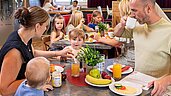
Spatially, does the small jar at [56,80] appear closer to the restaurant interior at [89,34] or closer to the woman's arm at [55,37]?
the restaurant interior at [89,34]

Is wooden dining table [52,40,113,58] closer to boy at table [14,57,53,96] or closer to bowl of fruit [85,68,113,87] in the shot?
bowl of fruit [85,68,113,87]

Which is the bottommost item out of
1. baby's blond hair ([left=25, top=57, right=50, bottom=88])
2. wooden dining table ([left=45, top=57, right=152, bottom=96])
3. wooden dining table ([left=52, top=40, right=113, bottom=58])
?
wooden dining table ([left=52, top=40, right=113, bottom=58])

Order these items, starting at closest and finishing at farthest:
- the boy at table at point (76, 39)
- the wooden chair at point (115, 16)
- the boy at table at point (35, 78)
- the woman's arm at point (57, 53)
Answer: the boy at table at point (35, 78), the woman's arm at point (57, 53), the boy at table at point (76, 39), the wooden chair at point (115, 16)

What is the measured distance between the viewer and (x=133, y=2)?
195 centimetres

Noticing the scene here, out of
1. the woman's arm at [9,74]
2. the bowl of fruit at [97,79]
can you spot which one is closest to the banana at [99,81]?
the bowl of fruit at [97,79]

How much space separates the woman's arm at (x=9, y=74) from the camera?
1824 millimetres

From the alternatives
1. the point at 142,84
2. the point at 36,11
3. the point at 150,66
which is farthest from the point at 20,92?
the point at 150,66

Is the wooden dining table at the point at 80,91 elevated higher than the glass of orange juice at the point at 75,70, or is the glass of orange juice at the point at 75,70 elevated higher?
the glass of orange juice at the point at 75,70

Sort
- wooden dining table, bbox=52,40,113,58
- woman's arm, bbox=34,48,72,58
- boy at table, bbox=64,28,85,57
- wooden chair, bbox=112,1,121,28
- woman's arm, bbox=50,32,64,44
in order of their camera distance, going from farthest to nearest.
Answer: wooden chair, bbox=112,1,121,28 < woman's arm, bbox=50,32,64,44 < wooden dining table, bbox=52,40,113,58 < boy at table, bbox=64,28,85,57 < woman's arm, bbox=34,48,72,58

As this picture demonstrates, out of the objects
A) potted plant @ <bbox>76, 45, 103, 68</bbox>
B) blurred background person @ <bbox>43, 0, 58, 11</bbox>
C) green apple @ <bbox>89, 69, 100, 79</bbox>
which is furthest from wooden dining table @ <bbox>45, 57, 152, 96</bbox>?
blurred background person @ <bbox>43, 0, 58, 11</bbox>

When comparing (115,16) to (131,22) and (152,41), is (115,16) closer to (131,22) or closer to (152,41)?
(131,22)

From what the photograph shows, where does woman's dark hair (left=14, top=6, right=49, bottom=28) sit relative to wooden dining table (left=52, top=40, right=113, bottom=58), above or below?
above

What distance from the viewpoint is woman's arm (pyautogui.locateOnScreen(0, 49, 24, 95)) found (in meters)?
1.82

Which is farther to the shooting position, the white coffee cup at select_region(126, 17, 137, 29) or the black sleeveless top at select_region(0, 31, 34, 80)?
the white coffee cup at select_region(126, 17, 137, 29)
